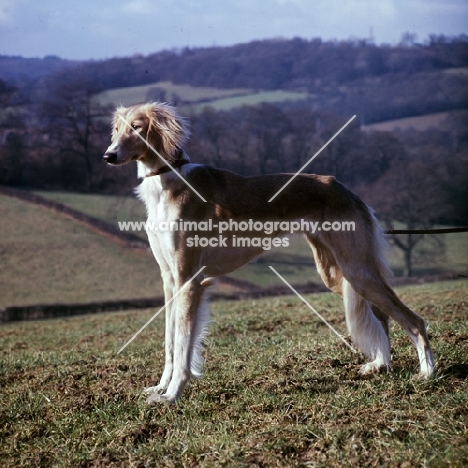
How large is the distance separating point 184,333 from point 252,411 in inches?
37.8

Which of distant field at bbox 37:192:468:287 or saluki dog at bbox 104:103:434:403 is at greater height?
saluki dog at bbox 104:103:434:403

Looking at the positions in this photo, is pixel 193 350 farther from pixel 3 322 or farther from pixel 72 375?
pixel 3 322

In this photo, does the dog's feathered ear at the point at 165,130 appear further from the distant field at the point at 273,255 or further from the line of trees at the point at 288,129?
the line of trees at the point at 288,129

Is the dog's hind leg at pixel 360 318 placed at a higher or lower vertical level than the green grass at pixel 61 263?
higher

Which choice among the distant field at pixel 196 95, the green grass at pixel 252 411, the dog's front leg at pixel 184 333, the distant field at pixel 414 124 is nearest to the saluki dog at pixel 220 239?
the dog's front leg at pixel 184 333

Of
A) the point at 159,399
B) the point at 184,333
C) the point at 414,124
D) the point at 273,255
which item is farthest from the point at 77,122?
the point at 159,399

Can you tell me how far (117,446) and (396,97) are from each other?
180ft

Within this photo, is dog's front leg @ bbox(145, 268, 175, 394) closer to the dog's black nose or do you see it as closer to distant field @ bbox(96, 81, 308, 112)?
the dog's black nose

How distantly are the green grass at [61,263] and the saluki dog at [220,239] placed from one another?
24601 mm

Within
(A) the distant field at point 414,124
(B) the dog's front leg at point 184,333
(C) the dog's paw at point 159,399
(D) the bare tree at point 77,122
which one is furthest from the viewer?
(A) the distant field at point 414,124

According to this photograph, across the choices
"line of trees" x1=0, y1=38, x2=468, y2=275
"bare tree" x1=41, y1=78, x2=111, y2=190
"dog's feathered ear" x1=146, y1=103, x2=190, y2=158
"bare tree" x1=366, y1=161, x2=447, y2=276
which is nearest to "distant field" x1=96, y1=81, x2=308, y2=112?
"line of trees" x1=0, y1=38, x2=468, y2=275

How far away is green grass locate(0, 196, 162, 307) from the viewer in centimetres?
3086

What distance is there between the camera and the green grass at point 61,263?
30.9m

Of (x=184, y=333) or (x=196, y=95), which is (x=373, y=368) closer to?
(x=184, y=333)
